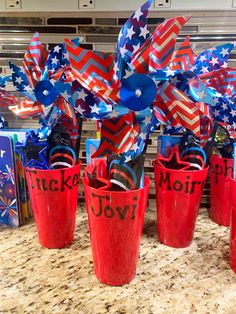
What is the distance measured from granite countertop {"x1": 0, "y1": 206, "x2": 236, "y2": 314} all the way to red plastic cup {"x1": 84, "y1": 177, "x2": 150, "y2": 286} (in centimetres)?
2

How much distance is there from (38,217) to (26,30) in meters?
0.39

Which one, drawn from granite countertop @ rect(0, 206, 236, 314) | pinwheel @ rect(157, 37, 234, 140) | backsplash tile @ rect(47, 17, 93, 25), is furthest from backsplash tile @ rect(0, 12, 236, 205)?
granite countertop @ rect(0, 206, 236, 314)

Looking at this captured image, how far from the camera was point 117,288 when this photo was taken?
428 mm

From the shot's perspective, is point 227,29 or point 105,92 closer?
point 105,92

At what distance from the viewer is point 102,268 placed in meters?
0.43

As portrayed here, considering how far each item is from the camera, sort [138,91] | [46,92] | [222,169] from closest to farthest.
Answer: [138,91], [46,92], [222,169]

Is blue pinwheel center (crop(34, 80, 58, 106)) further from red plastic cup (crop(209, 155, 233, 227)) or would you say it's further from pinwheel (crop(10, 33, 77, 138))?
red plastic cup (crop(209, 155, 233, 227))

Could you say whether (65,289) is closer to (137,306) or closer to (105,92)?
(137,306)

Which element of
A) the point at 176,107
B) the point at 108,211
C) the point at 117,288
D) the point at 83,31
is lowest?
the point at 117,288

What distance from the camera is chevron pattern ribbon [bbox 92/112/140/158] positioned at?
15.5 inches

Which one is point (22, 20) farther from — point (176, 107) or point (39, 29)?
point (176, 107)

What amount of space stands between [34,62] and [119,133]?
0.74 ft

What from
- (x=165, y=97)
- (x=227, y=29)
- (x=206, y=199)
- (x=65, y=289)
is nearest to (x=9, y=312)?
(x=65, y=289)

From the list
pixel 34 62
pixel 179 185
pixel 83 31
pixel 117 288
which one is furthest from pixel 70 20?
pixel 117 288
